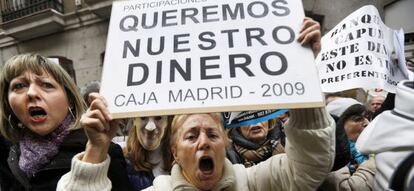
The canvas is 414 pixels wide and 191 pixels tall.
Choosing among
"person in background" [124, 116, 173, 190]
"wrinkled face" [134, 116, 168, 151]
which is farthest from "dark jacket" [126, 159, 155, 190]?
"wrinkled face" [134, 116, 168, 151]

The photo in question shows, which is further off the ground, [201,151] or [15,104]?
[15,104]

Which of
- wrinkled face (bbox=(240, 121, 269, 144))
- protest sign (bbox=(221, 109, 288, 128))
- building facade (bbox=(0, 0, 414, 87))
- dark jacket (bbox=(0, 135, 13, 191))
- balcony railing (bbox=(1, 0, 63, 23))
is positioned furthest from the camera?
balcony railing (bbox=(1, 0, 63, 23))

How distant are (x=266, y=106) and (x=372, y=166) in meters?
1.01

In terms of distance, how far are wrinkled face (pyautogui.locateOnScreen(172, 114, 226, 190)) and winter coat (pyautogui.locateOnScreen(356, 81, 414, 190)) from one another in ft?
2.11

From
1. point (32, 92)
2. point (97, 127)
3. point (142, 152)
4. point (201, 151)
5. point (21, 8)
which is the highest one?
point (21, 8)

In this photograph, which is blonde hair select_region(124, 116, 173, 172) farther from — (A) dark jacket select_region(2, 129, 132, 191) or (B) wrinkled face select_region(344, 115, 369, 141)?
(B) wrinkled face select_region(344, 115, 369, 141)

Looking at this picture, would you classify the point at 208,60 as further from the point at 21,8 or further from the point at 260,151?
the point at 21,8

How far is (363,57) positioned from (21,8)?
11.8m

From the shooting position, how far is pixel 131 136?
2.97 m

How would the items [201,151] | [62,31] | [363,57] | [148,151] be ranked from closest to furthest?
[201,151] < [148,151] < [363,57] < [62,31]

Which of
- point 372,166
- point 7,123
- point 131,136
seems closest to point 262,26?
point 372,166

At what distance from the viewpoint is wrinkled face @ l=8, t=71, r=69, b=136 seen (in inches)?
76.1

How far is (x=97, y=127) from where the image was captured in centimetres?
161

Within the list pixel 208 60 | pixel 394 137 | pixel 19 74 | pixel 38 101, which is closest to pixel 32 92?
pixel 38 101
